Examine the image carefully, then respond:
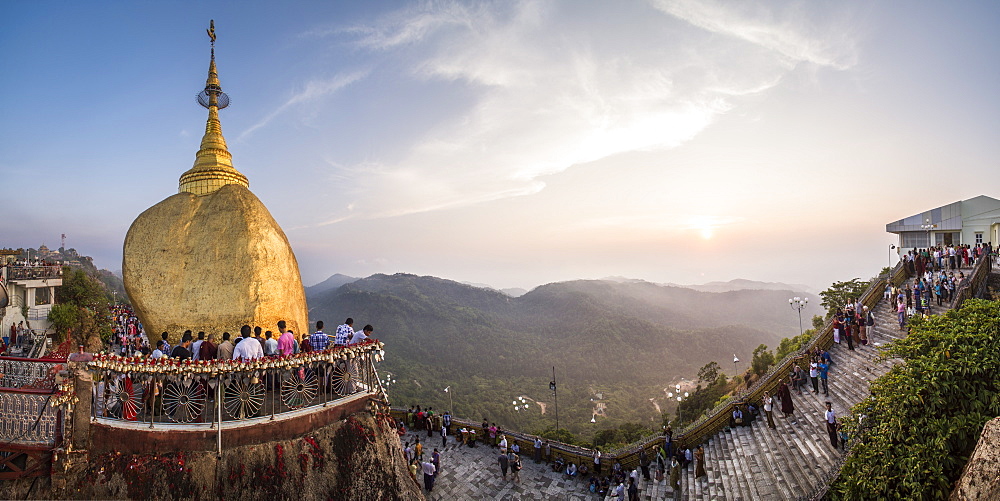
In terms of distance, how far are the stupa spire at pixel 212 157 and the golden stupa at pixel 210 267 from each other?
0.64 m

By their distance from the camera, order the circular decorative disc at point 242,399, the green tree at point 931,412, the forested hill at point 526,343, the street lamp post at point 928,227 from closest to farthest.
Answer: the green tree at point 931,412 → the circular decorative disc at point 242,399 → the street lamp post at point 928,227 → the forested hill at point 526,343

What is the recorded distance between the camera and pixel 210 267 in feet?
34.7

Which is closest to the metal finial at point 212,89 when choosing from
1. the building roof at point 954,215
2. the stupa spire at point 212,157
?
the stupa spire at point 212,157

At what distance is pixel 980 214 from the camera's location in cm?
2289

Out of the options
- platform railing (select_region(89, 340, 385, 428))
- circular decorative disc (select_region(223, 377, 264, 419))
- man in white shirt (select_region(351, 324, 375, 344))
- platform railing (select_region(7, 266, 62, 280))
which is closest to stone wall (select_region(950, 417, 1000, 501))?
platform railing (select_region(89, 340, 385, 428))

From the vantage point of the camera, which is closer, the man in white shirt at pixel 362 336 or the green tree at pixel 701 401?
the man in white shirt at pixel 362 336

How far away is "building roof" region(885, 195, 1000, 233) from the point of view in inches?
888

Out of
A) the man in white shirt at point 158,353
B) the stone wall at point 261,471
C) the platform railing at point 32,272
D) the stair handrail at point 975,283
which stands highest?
the platform railing at point 32,272

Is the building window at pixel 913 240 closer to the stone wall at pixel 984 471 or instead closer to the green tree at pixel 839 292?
the green tree at pixel 839 292

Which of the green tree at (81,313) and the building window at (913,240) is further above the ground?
the building window at (913,240)

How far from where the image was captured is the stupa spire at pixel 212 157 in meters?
12.2

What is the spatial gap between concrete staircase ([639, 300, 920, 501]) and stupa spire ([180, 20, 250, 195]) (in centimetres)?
1554

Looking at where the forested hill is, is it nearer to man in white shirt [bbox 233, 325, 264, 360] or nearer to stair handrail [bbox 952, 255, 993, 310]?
man in white shirt [bbox 233, 325, 264, 360]

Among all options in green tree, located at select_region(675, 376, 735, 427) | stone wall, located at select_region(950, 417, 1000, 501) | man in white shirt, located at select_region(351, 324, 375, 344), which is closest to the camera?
stone wall, located at select_region(950, 417, 1000, 501)
